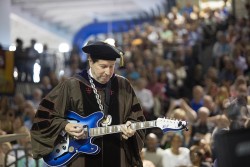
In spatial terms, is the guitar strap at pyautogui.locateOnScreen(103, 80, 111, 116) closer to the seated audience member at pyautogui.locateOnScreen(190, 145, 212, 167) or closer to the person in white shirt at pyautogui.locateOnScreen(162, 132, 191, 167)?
the seated audience member at pyautogui.locateOnScreen(190, 145, 212, 167)

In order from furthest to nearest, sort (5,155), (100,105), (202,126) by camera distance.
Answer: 1. (202,126)
2. (5,155)
3. (100,105)

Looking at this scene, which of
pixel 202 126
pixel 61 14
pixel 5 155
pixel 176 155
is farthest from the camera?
pixel 61 14

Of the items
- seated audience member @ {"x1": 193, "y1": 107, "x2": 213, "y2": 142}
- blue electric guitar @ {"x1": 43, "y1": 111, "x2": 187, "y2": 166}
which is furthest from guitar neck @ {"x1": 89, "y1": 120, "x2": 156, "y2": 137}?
seated audience member @ {"x1": 193, "y1": 107, "x2": 213, "y2": 142}

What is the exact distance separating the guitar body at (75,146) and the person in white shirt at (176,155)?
3199 mm

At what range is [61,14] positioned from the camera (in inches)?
1123

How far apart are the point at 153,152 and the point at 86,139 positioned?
3.47 meters

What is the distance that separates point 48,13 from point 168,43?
42.8ft

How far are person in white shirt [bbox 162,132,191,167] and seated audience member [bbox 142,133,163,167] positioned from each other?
0.07 m

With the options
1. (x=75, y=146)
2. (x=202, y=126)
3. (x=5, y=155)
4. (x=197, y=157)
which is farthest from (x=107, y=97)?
(x=202, y=126)

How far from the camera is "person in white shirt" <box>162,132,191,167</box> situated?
7.86 metres

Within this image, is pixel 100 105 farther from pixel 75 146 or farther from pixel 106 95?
pixel 75 146

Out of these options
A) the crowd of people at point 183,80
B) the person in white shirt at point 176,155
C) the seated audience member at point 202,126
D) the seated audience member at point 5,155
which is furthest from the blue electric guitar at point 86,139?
the seated audience member at point 202,126

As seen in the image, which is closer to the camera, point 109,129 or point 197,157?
point 109,129

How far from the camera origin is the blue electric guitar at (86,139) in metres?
4.73
